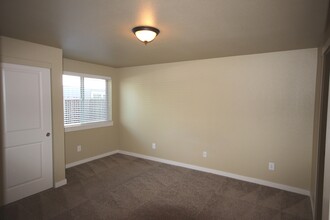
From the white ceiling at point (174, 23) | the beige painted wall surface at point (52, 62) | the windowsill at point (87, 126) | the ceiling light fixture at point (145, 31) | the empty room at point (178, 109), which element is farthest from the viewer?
the windowsill at point (87, 126)

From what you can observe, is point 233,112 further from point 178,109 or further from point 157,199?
point 157,199

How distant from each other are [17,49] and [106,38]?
1.30 metres

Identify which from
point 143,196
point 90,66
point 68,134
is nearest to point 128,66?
point 90,66

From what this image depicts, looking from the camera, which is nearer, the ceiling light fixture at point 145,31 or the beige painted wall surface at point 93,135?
the ceiling light fixture at point 145,31

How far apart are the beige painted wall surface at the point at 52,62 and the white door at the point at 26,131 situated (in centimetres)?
8

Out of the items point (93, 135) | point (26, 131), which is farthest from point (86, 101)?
point (26, 131)

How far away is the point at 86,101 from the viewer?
4.49 meters

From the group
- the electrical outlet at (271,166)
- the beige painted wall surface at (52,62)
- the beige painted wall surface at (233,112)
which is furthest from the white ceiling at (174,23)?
Answer: the electrical outlet at (271,166)

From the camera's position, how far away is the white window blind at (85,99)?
4105 mm

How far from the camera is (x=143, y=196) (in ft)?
9.73

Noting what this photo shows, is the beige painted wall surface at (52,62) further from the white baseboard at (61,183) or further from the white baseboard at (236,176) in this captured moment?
the white baseboard at (236,176)

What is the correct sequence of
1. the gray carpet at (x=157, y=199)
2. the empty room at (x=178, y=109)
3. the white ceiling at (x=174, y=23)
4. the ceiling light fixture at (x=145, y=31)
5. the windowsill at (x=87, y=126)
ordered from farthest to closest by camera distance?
the windowsill at (x=87, y=126)
the gray carpet at (x=157, y=199)
the ceiling light fixture at (x=145, y=31)
the empty room at (x=178, y=109)
the white ceiling at (x=174, y=23)

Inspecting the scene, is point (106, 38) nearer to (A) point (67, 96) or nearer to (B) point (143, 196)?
(A) point (67, 96)

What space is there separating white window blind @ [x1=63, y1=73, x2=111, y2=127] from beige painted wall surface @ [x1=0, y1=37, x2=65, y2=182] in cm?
85
